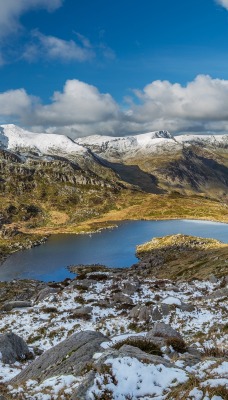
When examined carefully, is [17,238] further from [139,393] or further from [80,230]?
[139,393]

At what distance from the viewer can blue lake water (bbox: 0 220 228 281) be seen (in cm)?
10898

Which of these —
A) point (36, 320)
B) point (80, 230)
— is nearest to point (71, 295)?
point (36, 320)

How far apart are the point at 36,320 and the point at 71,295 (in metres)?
12.1

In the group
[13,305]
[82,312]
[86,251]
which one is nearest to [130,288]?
[82,312]

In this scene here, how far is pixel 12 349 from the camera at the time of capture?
2147 centimetres

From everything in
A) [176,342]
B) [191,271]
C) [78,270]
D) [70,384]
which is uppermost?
[70,384]

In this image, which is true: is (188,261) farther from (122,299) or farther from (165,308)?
(165,308)

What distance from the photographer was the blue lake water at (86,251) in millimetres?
108981

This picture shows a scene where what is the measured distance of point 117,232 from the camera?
177500 millimetres

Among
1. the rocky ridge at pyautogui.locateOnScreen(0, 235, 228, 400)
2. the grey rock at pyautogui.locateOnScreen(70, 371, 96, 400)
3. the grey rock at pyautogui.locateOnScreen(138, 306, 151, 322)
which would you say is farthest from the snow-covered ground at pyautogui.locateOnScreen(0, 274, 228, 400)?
the grey rock at pyautogui.locateOnScreen(138, 306, 151, 322)

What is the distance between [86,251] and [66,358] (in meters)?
120

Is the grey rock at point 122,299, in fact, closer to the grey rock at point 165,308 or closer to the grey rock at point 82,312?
the grey rock at point 82,312

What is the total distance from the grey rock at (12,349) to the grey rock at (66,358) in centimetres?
492

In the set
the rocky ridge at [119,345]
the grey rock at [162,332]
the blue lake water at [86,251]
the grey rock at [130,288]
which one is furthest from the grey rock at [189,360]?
the blue lake water at [86,251]
